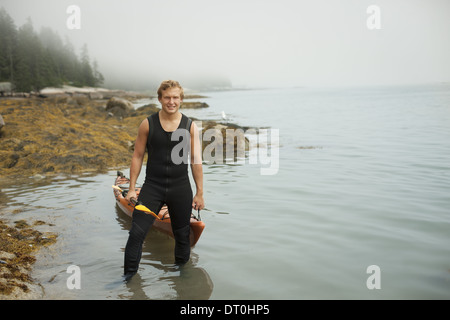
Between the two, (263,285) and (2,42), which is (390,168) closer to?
(263,285)

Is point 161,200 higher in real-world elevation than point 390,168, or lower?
higher

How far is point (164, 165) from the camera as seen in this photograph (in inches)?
201

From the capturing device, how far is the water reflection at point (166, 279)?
5.23 metres

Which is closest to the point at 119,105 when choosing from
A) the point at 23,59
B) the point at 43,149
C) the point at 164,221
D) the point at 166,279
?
the point at 43,149

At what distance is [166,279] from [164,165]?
1969 mm

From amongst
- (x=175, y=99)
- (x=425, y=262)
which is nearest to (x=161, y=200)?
(x=175, y=99)

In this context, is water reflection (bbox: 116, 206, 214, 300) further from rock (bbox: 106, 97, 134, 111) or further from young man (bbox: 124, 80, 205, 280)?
rock (bbox: 106, 97, 134, 111)

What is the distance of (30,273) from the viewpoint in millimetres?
5746

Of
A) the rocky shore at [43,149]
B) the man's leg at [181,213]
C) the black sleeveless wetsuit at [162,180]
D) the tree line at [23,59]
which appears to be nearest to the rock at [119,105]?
the rocky shore at [43,149]

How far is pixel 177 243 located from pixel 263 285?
1.57m

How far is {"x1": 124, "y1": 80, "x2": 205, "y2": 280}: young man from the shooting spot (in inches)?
196

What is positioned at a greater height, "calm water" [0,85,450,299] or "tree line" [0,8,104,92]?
"tree line" [0,8,104,92]

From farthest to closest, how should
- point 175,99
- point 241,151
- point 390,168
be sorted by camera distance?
point 241,151 → point 390,168 → point 175,99

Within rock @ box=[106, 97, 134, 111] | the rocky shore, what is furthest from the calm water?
rock @ box=[106, 97, 134, 111]
